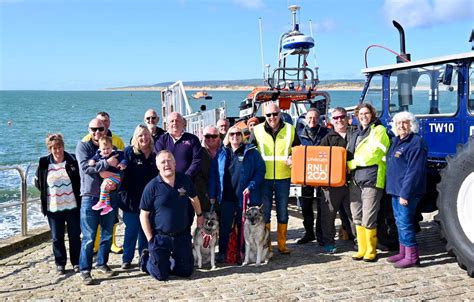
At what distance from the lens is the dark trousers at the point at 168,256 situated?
540 cm

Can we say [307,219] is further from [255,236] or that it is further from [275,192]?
[255,236]

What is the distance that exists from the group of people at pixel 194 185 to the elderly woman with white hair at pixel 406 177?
11 mm

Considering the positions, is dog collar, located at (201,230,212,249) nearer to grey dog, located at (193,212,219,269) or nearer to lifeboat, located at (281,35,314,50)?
grey dog, located at (193,212,219,269)

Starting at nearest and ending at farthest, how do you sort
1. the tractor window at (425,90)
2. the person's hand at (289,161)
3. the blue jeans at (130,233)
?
1. the tractor window at (425,90)
2. the blue jeans at (130,233)
3. the person's hand at (289,161)

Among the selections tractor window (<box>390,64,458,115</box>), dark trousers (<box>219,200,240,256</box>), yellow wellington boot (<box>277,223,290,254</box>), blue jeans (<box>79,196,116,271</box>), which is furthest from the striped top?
tractor window (<box>390,64,458,115</box>)

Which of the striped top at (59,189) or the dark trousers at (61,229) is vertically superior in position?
the striped top at (59,189)

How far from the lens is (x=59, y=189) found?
5613mm

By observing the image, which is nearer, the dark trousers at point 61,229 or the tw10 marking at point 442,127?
the tw10 marking at point 442,127

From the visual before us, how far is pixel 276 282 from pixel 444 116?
2562 mm

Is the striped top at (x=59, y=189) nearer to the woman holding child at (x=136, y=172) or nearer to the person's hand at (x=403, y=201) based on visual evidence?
the woman holding child at (x=136, y=172)

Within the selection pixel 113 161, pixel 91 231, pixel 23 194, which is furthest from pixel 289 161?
pixel 23 194

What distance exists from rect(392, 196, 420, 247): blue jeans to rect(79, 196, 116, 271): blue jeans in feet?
10.2

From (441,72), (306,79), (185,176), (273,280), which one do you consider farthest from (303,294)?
(306,79)

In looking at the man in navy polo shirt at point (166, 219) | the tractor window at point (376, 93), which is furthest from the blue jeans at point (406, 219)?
the man in navy polo shirt at point (166, 219)
